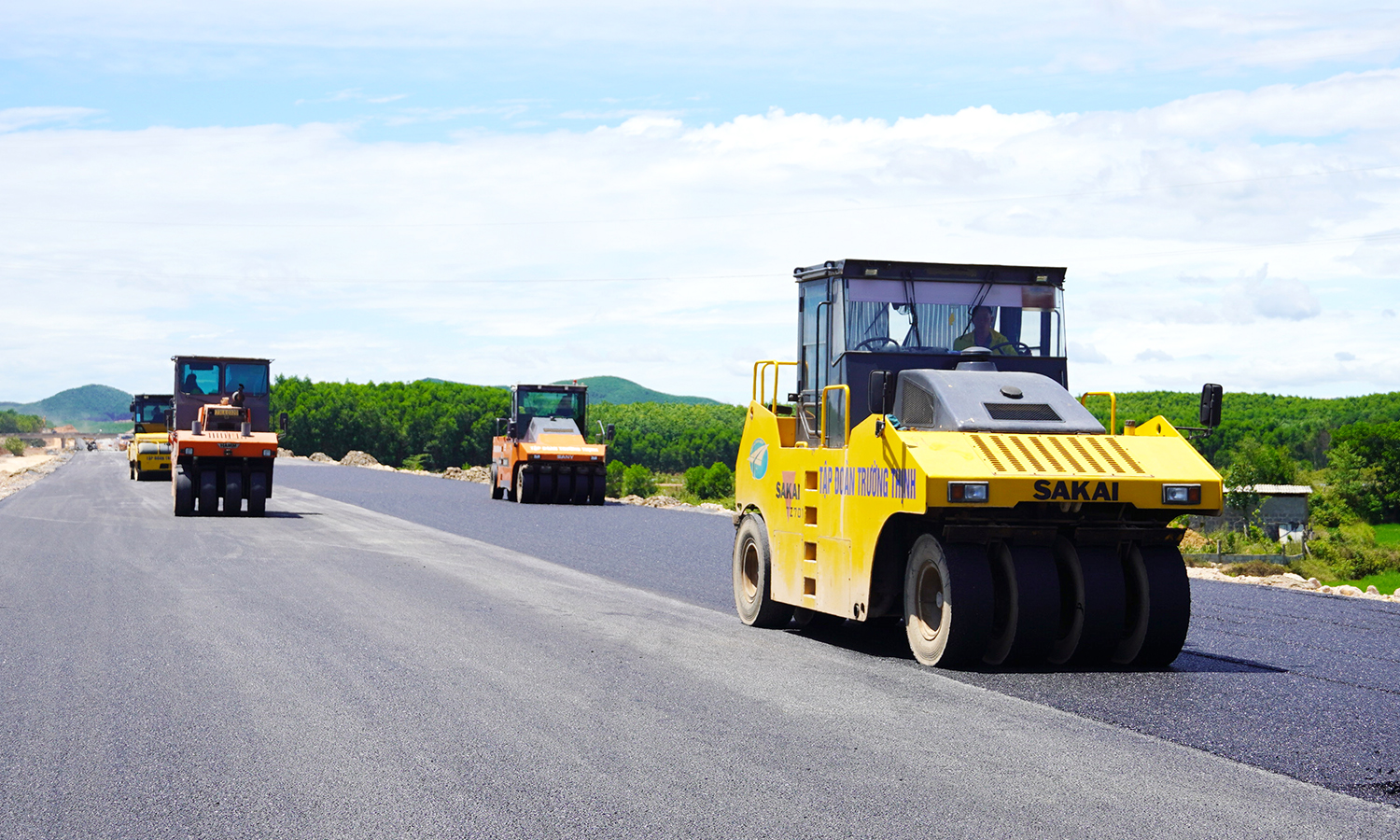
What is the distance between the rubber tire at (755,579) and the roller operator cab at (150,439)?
3571 centimetres

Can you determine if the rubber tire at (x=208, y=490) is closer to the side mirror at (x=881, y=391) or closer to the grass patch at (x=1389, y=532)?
the side mirror at (x=881, y=391)

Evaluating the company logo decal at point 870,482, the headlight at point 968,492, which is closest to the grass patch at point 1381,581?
the company logo decal at point 870,482

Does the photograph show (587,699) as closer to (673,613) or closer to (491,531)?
(673,613)

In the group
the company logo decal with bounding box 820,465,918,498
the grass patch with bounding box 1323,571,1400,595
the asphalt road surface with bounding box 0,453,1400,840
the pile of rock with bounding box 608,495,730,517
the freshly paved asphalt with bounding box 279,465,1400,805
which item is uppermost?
the company logo decal with bounding box 820,465,918,498

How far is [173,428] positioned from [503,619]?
63.1 ft

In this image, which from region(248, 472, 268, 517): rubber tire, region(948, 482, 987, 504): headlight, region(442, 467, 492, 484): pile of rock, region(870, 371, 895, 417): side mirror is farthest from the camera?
region(442, 467, 492, 484): pile of rock

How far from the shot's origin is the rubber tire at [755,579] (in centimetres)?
1163

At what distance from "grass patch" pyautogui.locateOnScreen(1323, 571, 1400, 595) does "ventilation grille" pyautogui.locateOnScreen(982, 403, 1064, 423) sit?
1650cm

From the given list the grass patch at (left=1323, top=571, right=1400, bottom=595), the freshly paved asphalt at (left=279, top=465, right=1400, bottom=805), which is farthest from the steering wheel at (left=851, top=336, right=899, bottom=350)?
the grass patch at (left=1323, top=571, right=1400, bottom=595)

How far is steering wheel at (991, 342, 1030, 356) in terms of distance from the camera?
36.2 feet

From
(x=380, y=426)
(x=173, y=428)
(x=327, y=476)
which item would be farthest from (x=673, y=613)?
(x=380, y=426)

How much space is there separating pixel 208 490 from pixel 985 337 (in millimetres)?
19270

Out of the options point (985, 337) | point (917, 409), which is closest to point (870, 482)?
point (917, 409)

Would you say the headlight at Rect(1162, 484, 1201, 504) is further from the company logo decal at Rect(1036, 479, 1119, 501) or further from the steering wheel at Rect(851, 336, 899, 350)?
the steering wheel at Rect(851, 336, 899, 350)
